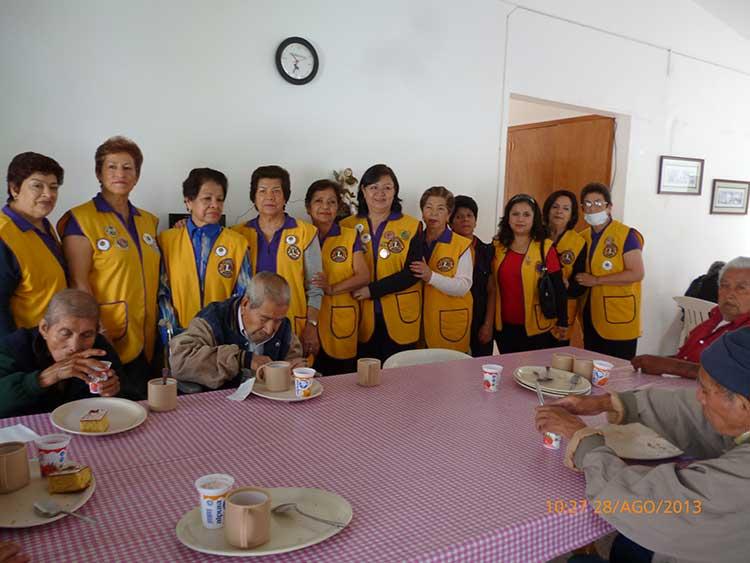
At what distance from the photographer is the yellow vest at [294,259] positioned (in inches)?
116

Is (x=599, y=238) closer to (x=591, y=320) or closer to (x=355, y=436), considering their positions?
(x=591, y=320)

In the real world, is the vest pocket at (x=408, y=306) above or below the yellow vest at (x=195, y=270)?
below

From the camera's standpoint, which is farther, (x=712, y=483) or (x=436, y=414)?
(x=436, y=414)

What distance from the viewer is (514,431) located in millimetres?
1611

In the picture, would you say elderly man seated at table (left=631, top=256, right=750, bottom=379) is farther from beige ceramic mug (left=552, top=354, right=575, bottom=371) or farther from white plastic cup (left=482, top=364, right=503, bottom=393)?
white plastic cup (left=482, top=364, right=503, bottom=393)

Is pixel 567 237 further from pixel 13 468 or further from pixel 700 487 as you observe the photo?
pixel 13 468

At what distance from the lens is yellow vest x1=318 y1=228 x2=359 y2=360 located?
3.19m

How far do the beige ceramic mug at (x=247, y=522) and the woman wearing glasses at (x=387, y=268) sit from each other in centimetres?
220

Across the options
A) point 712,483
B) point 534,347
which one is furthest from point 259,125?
point 712,483

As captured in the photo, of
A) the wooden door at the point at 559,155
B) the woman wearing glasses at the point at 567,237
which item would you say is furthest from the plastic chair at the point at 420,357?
the wooden door at the point at 559,155

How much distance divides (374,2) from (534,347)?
2.47 m

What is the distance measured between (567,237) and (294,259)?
6.37 ft

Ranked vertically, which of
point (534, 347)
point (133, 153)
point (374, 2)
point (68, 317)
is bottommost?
point (534, 347)

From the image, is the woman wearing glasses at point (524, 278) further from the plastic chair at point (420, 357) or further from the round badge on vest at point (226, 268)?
the round badge on vest at point (226, 268)
